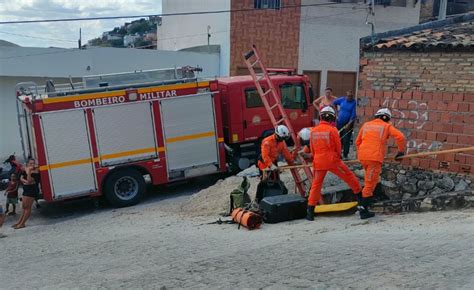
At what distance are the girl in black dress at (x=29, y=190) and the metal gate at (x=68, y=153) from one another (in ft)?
1.03

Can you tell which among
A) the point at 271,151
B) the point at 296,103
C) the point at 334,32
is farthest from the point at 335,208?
the point at 334,32

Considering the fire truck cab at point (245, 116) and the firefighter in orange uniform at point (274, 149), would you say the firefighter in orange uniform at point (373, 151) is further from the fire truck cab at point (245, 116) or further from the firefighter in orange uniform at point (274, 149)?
the fire truck cab at point (245, 116)

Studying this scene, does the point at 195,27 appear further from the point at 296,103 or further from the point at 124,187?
the point at 124,187

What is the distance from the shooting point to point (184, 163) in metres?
11.9

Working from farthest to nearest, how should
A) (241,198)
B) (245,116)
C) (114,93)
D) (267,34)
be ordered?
(267,34), (245,116), (114,93), (241,198)

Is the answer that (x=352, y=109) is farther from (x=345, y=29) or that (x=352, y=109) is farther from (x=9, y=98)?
(x=9, y=98)

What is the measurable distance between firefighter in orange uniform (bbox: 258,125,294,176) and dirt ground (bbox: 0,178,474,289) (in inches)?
51.7

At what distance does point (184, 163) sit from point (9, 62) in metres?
9.83

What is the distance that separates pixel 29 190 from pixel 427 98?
26.5 ft

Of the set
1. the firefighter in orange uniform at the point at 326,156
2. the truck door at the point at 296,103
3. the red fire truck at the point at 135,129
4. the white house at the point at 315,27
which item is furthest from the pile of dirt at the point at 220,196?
the white house at the point at 315,27

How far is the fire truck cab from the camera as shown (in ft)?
40.6

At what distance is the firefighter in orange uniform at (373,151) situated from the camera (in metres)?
7.16

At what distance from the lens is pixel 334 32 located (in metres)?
21.5

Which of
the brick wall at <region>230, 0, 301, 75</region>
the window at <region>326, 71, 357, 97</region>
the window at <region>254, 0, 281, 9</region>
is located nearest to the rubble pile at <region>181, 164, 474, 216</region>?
the brick wall at <region>230, 0, 301, 75</region>
